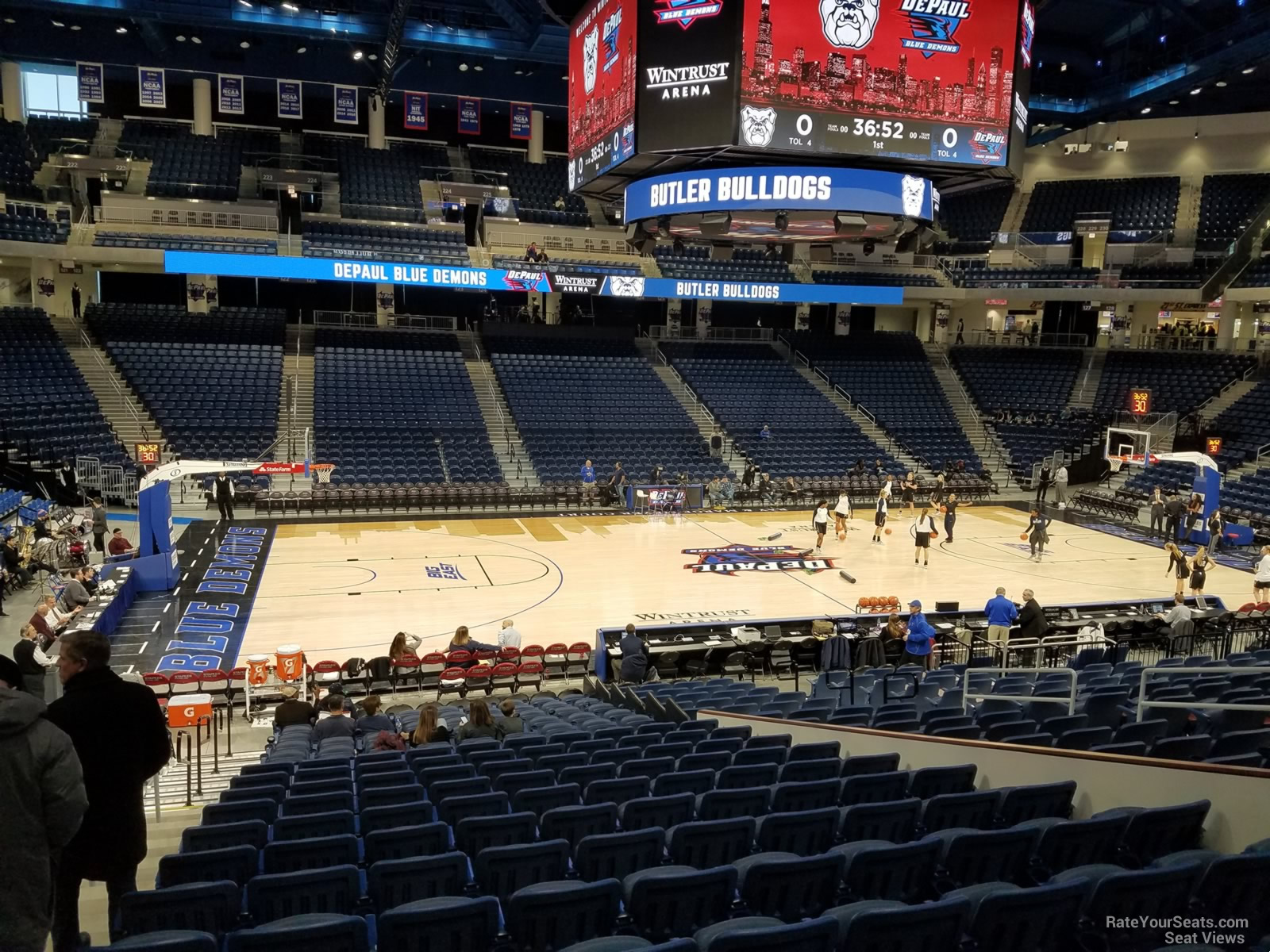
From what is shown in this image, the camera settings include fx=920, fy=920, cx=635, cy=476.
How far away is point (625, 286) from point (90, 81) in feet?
61.2

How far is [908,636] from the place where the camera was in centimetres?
1249

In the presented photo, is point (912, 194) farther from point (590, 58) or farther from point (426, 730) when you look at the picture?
point (426, 730)

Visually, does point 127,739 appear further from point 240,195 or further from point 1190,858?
point 240,195

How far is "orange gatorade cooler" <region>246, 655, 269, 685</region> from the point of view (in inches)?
434

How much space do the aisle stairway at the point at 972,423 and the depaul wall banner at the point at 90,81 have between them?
30611mm

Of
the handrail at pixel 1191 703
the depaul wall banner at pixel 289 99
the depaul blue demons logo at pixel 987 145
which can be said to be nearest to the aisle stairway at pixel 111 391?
the depaul wall banner at pixel 289 99

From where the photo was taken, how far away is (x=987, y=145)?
A: 1246 centimetres

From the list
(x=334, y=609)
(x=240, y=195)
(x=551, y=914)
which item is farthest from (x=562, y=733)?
(x=240, y=195)

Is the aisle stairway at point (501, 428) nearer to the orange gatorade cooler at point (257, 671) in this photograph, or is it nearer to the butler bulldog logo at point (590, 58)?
the butler bulldog logo at point (590, 58)

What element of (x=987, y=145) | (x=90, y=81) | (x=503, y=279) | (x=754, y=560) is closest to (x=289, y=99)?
(x=90, y=81)

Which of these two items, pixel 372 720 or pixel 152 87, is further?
pixel 152 87

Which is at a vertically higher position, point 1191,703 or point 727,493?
point 1191,703

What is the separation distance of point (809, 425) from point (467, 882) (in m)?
27.0

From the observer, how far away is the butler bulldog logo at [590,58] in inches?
523
